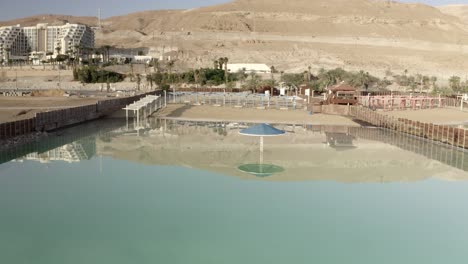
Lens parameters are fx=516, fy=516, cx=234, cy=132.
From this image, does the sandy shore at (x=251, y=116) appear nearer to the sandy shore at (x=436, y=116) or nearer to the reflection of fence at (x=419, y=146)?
the reflection of fence at (x=419, y=146)

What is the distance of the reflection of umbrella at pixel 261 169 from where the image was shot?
1644cm

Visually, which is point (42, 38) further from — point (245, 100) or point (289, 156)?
point (289, 156)

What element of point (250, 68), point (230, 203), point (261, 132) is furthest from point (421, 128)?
point (250, 68)

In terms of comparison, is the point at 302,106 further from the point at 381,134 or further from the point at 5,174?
the point at 5,174

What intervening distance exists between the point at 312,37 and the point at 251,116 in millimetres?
112303

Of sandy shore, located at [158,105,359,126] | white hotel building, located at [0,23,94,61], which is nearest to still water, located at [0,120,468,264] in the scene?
sandy shore, located at [158,105,359,126]

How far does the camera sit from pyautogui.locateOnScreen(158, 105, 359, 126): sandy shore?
31.3 metres

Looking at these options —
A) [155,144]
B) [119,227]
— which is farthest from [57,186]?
[155,144]

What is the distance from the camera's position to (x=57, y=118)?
26.6 metres

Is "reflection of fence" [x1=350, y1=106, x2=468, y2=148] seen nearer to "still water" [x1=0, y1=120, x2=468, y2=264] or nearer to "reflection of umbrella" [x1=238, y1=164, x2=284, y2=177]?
"still water" [x1=0, y1=120, x2=468, y2=264]

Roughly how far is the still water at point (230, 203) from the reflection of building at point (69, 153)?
43 millimetres

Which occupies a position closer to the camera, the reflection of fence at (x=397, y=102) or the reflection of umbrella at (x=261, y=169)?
the reflection of umbrella at (x=261, y=169)

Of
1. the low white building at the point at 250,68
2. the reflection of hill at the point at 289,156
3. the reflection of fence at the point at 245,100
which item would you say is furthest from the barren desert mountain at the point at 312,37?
the reflection of hill at the point at 289,156

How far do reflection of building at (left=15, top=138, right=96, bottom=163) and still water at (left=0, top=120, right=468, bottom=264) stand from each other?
0.14 ft
